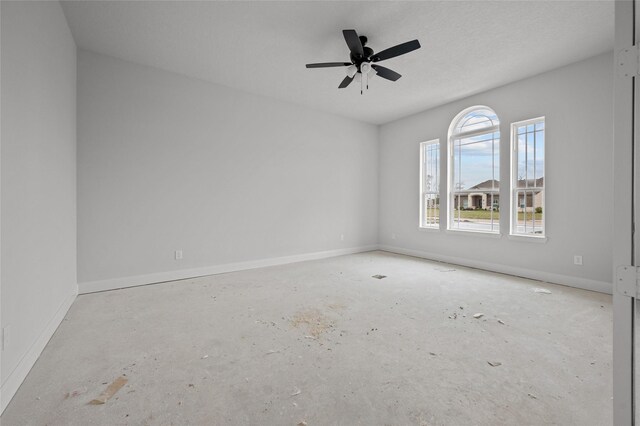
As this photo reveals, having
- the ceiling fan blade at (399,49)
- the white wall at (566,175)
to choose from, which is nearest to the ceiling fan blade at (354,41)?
the ceiling fan blade at (399,49)

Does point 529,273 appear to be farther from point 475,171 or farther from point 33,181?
point 33,181

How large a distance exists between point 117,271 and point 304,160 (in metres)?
3.45

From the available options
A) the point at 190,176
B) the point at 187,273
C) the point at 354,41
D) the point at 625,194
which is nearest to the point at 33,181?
the point at 190,176

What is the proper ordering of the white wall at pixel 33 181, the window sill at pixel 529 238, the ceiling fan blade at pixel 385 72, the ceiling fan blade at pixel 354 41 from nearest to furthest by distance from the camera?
the white wall at pixel 33 181
the ceiling fan blade at pixel 354 41
the ceiling fan blade at pixel 385 72
the window sill at pixel 529 238

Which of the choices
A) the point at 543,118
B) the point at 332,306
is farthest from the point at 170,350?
the point at 543,118

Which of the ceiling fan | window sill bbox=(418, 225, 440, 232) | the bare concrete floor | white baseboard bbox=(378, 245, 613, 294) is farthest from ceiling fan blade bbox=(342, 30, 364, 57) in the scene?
white baseboard bbox=(378, 245, 613, 294)

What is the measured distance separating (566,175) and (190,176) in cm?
532

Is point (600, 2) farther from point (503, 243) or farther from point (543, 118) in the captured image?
point (503, 243)

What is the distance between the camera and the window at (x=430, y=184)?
5520mm

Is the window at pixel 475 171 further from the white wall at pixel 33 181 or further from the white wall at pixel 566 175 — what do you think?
the white wall at pixel 33 181

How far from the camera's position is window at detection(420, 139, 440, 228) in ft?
18.1

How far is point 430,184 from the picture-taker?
568 centimetres

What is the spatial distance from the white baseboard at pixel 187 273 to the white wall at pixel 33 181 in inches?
19.5

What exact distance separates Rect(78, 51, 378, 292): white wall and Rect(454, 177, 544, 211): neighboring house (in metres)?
2.41
